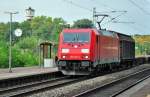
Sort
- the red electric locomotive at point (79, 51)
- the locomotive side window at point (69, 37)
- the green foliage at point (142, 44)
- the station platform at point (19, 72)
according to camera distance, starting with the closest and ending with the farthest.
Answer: the station platform at point (19, 72)
the red electric locomotive at point (79, 51)
the locomotive side window at point (69, 37)
the green foliage at point (142, 44)

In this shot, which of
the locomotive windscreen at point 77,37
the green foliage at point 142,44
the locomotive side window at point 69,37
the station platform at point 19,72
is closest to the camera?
the station platform at point 19,72

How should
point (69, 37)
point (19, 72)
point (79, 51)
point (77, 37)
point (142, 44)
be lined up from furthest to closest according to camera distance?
point (142, 44), point (19, 72), point (69, 37), point (77, 37), point (79, 51)

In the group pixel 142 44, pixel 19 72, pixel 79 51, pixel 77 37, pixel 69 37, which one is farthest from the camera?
pixel 142 44

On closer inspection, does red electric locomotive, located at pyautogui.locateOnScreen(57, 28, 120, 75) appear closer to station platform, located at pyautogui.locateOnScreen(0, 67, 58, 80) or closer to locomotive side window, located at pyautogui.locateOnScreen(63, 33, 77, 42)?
locomotive side window, located at pyautogui.locateOnScreen(63, 33, 77, 42)

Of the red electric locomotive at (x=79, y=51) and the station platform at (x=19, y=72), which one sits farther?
the red electric locomotive at (x=79, y=51)

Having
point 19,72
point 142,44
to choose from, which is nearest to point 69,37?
point 19,72

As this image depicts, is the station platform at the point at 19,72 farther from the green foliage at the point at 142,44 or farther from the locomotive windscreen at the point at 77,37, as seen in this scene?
the green foliage at the point at 142,44

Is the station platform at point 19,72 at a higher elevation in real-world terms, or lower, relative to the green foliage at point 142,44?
lower

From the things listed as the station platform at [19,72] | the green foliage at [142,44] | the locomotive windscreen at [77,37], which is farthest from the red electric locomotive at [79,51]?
the green foliage at [142,44]

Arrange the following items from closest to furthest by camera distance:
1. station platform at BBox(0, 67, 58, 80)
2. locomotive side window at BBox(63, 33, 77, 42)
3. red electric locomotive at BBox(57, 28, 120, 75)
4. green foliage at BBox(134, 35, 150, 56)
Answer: station platform at BBox(0, 67, 58, 80) < red electric locomotive at BBox(57, 28, 120, 75) < locomotive side window at BBox(63, 33, 77, 42) < green foliage at BBox(134, 35, 150, 56)

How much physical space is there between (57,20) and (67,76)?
4151 inches

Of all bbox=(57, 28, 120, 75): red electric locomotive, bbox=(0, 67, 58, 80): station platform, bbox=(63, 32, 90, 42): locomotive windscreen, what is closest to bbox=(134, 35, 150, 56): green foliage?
bbox=(0, 67, 58, 80): station platform

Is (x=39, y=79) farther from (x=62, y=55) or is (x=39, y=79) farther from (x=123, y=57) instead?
(x=123, y=57)

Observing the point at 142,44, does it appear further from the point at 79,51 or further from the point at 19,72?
the point at 79,51
